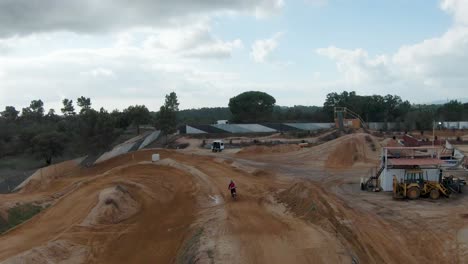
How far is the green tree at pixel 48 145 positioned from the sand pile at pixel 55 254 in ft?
178

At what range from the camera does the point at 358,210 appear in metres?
27.5

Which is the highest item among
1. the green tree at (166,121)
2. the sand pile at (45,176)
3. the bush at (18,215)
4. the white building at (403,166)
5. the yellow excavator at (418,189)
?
the green tree at (166,121)

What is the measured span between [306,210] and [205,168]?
22841 millimetres

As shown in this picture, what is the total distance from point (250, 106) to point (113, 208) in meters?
108

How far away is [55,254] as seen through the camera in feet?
63.9

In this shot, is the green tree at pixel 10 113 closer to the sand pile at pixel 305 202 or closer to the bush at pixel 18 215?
the bush at pixel 18 215

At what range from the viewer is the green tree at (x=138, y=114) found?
10019 centimetres

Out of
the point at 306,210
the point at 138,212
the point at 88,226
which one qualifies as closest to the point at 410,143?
the point at 306,210

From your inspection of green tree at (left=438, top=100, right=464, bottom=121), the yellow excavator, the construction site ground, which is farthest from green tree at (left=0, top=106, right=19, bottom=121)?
the yellow excavator

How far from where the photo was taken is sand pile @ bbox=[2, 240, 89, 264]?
17.7m

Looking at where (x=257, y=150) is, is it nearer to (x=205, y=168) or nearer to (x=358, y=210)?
(x=205, y=168)

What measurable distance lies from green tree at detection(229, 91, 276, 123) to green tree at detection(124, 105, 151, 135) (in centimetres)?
3686

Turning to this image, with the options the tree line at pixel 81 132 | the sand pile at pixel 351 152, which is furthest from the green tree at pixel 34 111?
the sand pile at pixel 351 152

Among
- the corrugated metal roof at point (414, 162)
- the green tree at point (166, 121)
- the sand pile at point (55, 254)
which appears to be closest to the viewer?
the sand pile at point (55, 254)
